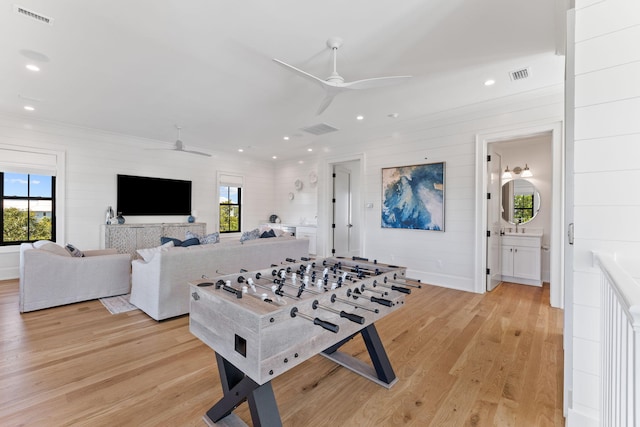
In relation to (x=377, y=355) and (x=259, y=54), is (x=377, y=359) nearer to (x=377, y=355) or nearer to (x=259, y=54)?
(x=377, y=355)

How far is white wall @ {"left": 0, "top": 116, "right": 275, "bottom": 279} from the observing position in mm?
5000

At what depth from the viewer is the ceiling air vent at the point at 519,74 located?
130 inches

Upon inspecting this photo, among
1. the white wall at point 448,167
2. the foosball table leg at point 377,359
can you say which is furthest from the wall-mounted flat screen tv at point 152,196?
the foosball table leg at point 377,359

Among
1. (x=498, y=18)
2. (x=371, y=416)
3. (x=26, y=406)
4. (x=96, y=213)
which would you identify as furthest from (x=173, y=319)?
(x=498, y=18)

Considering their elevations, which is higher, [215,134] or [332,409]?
[215,134]

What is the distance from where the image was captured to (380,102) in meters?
4.22

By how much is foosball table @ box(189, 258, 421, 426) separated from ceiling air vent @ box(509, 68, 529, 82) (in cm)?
287

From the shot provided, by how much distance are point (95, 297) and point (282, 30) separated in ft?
13.4

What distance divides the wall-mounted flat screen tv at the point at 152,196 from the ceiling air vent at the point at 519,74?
666cm

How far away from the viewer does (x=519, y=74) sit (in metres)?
3.38

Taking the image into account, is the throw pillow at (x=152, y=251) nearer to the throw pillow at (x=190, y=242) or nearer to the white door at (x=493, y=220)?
the throw pillow at (x=190, y=242)
